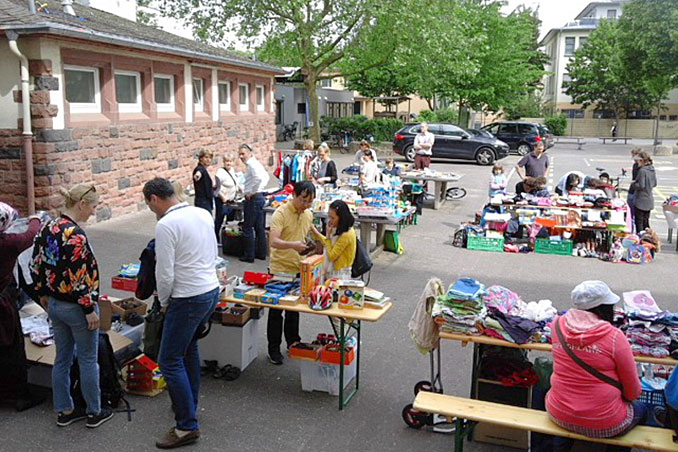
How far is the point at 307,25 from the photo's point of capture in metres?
25.4

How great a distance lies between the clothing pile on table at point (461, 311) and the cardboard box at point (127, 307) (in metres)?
3.08

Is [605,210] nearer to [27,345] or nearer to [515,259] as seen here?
[515,259]

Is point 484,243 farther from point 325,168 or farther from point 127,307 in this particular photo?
point 127,307

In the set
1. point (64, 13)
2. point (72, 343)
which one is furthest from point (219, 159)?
point (72, 343)

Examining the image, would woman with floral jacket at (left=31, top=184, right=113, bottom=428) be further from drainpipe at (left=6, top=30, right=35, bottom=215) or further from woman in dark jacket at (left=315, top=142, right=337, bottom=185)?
woman in dark jacket at (left=315, top=142, right=337, bottom=185)

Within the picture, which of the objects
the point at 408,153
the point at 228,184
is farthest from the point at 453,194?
the point at 408,153

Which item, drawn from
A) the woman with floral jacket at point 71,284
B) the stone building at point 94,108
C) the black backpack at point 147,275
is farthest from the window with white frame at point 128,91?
the woman with floral jacket at point 71,284

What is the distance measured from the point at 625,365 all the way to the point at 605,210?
8551 mm

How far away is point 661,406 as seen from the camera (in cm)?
470

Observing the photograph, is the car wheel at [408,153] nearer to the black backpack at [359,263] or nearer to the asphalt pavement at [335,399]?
the asphalt pavement at [335,399]

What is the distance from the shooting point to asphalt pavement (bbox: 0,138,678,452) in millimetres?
4988

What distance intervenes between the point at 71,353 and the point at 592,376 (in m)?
3.63

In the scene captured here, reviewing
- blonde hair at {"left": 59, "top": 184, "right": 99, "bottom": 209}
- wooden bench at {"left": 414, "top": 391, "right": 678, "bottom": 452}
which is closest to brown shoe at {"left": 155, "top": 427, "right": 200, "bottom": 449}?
wooden bench at {"left": 414, "top": 391, "right": 678, "bottom": 452}

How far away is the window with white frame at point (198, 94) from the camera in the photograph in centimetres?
1773
